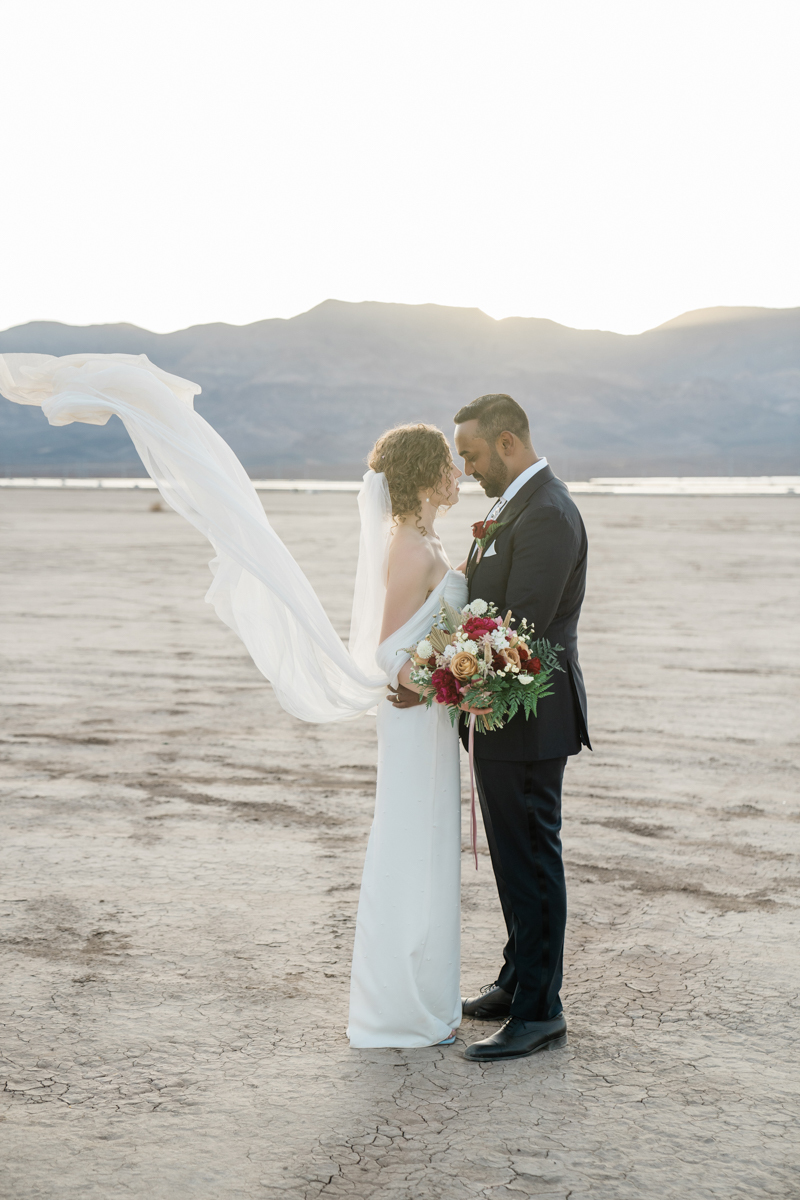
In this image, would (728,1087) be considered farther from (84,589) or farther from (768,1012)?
(84,589)

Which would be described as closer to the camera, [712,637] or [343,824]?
[343,824]

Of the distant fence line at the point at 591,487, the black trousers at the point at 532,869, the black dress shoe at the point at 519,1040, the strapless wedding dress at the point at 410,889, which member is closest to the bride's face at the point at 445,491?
the strapless wedding dress at the point at 410,889

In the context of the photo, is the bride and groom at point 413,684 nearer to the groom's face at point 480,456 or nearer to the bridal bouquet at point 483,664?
the groom's face at point 480,456

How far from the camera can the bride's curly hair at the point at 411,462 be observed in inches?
151

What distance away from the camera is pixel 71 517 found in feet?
122

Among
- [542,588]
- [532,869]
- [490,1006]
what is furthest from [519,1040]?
[542,588]

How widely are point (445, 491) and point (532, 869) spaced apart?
1347 mm

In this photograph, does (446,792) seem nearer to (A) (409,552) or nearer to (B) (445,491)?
(A) (409,552)

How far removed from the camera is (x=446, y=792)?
390 centimetres

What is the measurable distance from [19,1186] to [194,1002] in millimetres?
1162

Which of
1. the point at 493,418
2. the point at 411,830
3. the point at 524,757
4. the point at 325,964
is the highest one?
the point at 493,418

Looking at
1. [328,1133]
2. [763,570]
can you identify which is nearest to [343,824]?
[328,1133]

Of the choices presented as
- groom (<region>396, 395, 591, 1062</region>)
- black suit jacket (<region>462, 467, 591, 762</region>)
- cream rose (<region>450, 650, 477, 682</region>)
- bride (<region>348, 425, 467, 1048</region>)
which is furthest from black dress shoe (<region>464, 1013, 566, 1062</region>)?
cream rose (<region>450, 650, 477, 682</region>)

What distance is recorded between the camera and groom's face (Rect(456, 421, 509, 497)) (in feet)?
12.4
